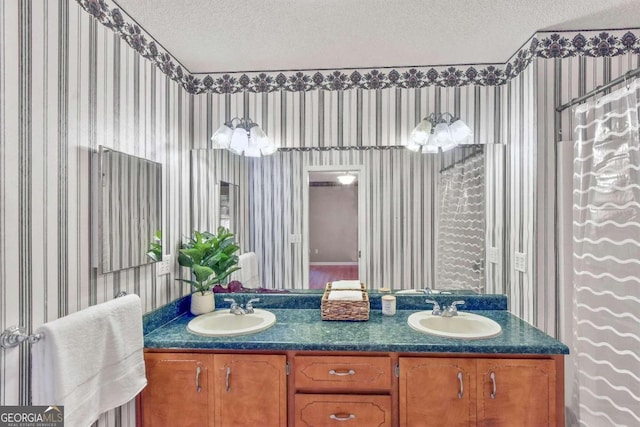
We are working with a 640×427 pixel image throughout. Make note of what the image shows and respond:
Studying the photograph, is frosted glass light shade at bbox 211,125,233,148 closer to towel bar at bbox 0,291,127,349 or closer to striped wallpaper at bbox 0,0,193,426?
striped wallpaper at bbox 0,0,193,426

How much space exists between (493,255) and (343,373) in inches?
47.7

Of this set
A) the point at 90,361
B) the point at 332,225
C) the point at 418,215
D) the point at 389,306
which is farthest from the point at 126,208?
the point at 418,215

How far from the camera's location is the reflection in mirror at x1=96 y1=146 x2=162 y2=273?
4.90 feet

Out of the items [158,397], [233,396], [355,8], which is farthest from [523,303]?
[158,397]

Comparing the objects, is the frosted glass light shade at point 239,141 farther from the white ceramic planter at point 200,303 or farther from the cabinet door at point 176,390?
the cabinet door at point 176,390

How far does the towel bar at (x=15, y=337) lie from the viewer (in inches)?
42.9

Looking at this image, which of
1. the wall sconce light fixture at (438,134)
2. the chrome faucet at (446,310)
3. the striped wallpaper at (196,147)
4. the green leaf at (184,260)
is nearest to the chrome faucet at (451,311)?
the chrome faucet at (446,310)

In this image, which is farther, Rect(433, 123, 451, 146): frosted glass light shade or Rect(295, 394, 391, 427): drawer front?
Rect(433, 123, 451, 146): frosted glass light shade

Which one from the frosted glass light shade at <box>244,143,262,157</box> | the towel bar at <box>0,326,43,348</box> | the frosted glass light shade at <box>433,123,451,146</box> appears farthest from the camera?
the frosted glass light shade at <box>244,143,262,157</box>

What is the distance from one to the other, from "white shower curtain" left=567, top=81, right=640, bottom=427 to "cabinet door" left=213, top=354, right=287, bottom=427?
148cm

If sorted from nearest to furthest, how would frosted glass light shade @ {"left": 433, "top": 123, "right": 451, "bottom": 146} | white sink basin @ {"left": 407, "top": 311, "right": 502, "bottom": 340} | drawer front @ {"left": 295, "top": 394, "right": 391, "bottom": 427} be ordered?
drawer front @ {"left": 295, "top": 394, "right": 391, "bottom": 427}
white sink basin @ {"left": 407, "top": 311, "right": 502, "bottom": 340}
frosted glass light shade @ {"left": 433, "top": 123, "right": 451, "bottom": 146}

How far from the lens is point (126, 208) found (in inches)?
64.4

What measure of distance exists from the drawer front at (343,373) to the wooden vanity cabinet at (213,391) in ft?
0.34

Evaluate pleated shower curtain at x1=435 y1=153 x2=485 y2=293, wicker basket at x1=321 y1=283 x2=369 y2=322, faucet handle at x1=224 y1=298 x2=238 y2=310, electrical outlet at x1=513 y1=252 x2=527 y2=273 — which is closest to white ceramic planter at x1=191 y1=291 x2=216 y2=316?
faucet handle at x1=224 y1=298 x2=238 y2=310
